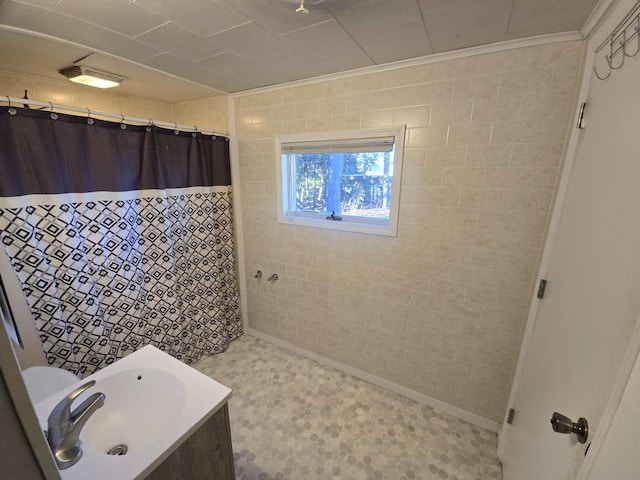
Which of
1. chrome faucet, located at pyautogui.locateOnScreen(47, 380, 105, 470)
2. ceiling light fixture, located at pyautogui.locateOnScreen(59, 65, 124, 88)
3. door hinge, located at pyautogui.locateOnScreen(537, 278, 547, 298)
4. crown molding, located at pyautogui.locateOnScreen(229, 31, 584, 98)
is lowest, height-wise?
chrome faucet, located at pyautogui.locateOnScreen(47, 380, 105, 470)

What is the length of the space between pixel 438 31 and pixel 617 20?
2.01 ft

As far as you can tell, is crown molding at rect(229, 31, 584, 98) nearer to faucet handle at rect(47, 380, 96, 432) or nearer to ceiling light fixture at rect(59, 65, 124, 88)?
ceiling light fixture at rect(59, 65, 124, 88)

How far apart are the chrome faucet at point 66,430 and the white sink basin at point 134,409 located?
21 cm

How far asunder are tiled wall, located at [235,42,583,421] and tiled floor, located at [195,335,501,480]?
19 centimetres

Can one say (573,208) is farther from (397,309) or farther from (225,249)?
(225,249)

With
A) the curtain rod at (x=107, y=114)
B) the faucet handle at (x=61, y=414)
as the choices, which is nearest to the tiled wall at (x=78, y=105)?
the curtain rod at (x=107, y=114)

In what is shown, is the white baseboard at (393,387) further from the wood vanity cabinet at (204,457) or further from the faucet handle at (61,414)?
the faucet handle at (61,414)

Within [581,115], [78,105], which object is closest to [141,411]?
[581,115]

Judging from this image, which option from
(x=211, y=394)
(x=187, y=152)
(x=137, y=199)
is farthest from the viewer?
(x=187, y=152)

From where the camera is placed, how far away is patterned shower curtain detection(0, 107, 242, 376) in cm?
138

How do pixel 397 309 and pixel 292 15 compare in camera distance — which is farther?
pixel 397 309

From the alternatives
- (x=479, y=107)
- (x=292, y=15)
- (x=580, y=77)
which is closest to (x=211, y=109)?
(x=292, y=15)

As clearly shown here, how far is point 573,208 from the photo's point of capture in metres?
1.05

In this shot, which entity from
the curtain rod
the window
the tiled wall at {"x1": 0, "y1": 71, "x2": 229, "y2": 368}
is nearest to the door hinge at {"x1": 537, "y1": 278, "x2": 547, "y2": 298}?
the window
